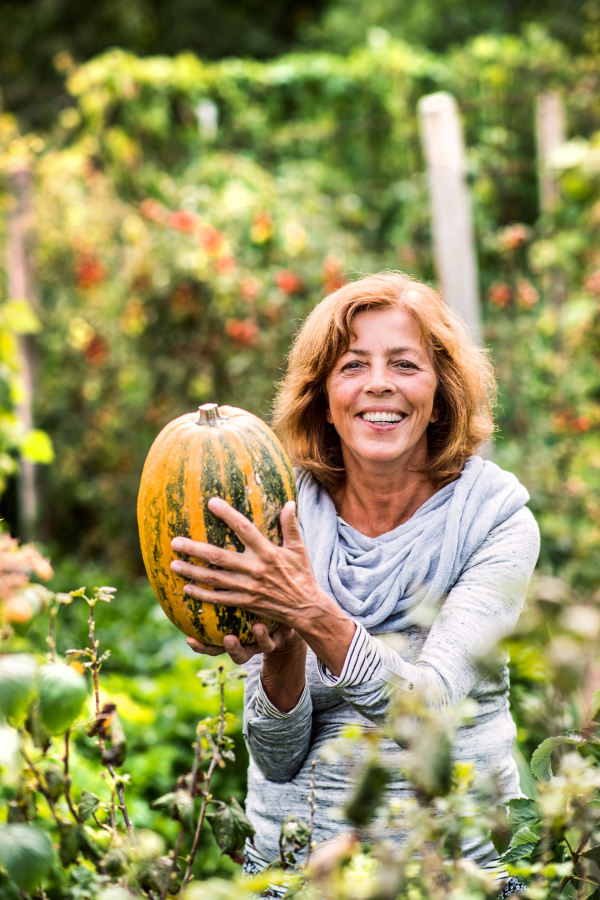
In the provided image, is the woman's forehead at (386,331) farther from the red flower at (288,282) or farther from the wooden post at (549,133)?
the wooden post at (549,133)

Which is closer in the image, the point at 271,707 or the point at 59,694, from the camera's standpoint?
the point at 59,694

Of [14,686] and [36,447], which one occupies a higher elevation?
[36,447]

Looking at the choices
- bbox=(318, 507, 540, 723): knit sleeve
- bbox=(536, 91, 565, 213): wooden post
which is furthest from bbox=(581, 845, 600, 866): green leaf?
bbox=(536, 91, 565, 213): wooden post

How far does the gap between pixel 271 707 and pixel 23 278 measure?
5163 millimetres

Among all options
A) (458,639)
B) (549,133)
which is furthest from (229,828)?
(549,133)

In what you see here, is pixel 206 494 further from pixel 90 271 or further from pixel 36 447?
pixel 90 271

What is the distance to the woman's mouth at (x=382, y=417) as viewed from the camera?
1973 mm

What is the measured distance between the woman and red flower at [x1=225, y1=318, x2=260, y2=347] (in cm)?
274

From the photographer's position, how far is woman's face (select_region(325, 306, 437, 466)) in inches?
77.6

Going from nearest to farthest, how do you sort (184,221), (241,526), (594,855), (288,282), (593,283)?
1. (594,855)
2. (241,526)
3. (593,283)
4. (288,282)
5. (184,221)

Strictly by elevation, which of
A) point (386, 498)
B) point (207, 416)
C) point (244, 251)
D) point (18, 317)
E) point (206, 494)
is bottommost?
point (386, 498)

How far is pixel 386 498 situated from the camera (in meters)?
2.10

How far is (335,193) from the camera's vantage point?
20.5 feet

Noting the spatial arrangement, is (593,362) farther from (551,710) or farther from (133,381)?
(551,710)
